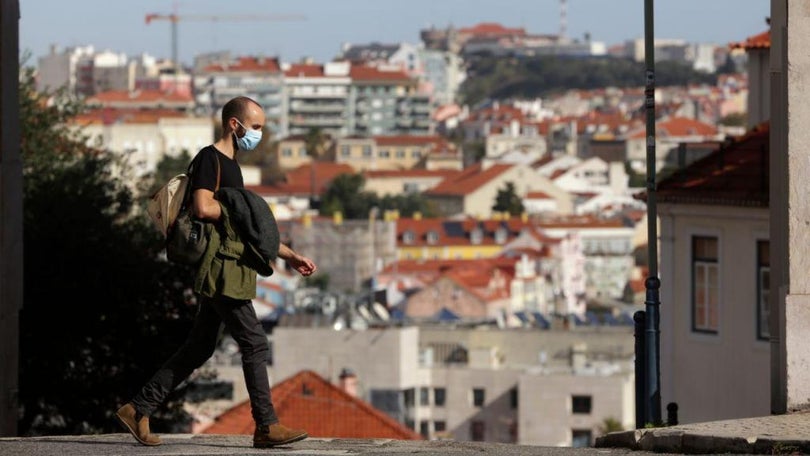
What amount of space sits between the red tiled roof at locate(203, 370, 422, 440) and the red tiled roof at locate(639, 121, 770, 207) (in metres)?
6.68

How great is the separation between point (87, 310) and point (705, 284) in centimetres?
673

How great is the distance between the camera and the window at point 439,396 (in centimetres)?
7344

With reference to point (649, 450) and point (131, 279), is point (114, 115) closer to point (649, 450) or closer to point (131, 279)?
point (131, 279)

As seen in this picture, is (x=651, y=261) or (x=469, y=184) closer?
(x=651, y=261)

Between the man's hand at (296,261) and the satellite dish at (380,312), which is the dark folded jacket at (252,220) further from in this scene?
the satellite dish at (380,312)

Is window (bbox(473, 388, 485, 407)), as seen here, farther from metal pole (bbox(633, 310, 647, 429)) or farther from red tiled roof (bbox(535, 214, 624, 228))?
red tiled roof (bbox(535, 214, 624, 228))

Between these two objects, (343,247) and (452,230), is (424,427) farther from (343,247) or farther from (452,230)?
(452,230)

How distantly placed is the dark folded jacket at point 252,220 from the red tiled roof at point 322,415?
22291 millimetres

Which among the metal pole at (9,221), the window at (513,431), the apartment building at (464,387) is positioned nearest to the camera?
the metal pole at (9,221)

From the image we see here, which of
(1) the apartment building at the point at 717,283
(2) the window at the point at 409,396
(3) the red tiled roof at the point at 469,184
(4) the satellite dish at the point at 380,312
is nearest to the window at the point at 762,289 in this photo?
(1) the apartment building at the point at 717,283

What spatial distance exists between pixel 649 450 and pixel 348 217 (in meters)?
173

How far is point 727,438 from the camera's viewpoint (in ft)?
30.5

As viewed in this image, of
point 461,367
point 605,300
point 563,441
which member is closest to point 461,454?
point 563,441

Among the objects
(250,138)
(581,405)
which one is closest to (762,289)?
(250,138)
